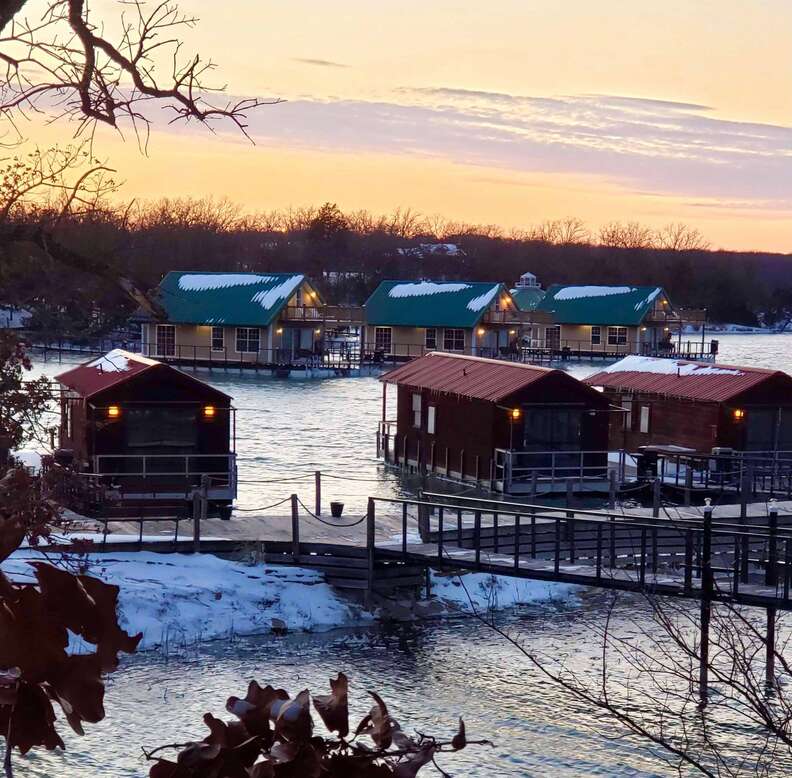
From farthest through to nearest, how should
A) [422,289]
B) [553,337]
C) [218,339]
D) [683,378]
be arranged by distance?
1. [553,337]
2. [422,289]
3. [218,339]
4. [683,378]

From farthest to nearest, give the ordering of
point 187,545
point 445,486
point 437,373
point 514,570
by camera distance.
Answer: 1. point 437,373
2. point 445,486
3. point 187,545
4. point 514,570

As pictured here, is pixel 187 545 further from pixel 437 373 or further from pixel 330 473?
pixel 437 373

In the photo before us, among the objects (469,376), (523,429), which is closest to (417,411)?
(469,376)

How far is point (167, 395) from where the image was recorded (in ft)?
97.2

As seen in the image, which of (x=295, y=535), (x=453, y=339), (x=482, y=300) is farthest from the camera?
(x=453, y=339)

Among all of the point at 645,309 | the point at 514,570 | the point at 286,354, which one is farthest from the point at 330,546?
the point at 645,309

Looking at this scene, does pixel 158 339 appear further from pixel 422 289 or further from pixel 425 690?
pixel 425 690

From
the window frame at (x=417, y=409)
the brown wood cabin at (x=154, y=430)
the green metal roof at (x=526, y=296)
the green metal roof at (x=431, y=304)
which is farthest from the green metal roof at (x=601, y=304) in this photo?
the brown wood cabin at (x=154, y=430)

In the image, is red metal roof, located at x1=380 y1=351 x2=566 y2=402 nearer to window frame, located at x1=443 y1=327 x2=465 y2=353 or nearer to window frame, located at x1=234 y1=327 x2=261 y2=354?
window frame, located at x1=234 y1=327 x2=261 y2=354

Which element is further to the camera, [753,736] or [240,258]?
[240,258]

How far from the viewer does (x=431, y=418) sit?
3794 centimetres

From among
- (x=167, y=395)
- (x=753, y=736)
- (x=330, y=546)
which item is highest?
(x=167, y=395)

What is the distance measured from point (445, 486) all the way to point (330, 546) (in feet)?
45.9

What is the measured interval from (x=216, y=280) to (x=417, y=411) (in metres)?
43.8
